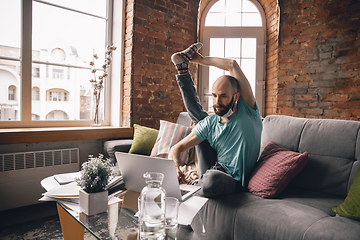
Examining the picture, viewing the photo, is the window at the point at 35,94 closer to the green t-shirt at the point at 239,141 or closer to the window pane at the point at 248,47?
the green t-shirt at the point at 239,141

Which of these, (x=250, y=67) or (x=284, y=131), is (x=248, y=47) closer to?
(x=250, y=67)

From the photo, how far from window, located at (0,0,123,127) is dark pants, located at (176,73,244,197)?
1.53 meters

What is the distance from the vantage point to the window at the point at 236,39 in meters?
3.51

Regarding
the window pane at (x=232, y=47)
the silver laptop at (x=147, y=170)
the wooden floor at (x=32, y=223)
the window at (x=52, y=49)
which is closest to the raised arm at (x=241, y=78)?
the silver laptop at (x=147, y=170)

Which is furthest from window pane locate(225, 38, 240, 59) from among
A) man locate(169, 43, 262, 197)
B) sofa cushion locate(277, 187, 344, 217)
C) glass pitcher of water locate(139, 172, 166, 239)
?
glass pitcher of water locate(139, 172, 166, 239)

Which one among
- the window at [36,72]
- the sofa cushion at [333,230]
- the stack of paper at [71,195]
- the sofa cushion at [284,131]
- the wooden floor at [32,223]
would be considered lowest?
the wooden floor at [32,223]

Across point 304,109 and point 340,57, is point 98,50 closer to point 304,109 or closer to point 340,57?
point 304,109

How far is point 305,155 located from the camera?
1497 mm

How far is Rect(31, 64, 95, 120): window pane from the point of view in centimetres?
264

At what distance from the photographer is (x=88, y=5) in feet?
9.68

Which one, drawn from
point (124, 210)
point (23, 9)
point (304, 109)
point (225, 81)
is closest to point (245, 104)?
point (225, 81)

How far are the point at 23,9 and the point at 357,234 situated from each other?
319cm

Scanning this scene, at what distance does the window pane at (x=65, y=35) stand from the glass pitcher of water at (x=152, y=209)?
2479 millimetres

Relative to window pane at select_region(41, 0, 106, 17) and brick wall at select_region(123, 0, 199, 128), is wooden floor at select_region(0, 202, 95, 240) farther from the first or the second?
window pane at select_region(41, 0, 106, 17)
